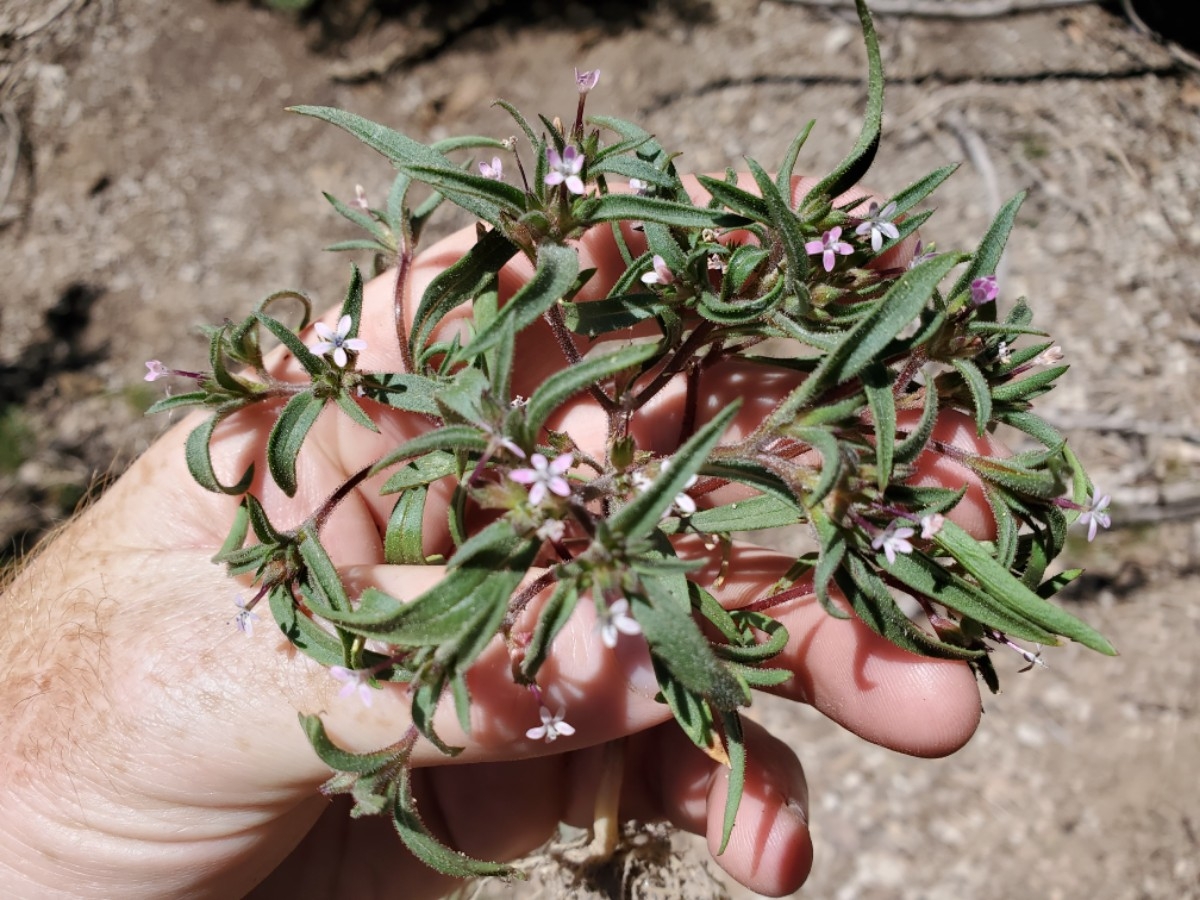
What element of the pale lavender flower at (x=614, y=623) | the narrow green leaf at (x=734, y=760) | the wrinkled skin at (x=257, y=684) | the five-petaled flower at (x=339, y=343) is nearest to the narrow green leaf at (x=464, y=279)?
the five-petaled flower at (x=339, y=343)

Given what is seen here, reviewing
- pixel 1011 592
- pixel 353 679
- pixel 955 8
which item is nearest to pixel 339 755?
pixel 353 679

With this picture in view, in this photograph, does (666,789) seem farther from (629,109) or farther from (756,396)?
(629,109)

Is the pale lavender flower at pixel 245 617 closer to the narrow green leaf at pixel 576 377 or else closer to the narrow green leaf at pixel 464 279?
the narrow green leaf at pixel 464 279

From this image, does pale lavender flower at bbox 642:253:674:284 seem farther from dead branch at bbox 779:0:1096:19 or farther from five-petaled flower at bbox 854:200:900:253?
dead branch at bbox 779:0:1096:19

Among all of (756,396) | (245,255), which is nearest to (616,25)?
(245,255)

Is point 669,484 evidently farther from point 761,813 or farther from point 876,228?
point 761,813

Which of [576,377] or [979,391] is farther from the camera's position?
[979,391]

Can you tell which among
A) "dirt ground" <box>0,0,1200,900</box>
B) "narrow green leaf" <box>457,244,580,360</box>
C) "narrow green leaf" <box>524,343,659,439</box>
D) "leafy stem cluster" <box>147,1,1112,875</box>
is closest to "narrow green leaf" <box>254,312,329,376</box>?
"leafy stem cluster" <box>147,1,1112,875</box>

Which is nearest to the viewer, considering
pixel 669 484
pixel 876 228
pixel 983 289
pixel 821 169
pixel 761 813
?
pixel 669 484
